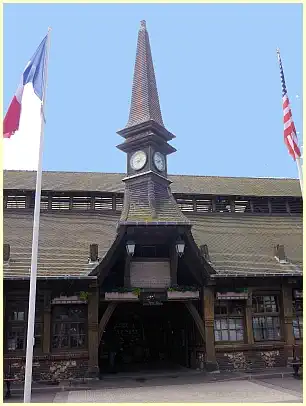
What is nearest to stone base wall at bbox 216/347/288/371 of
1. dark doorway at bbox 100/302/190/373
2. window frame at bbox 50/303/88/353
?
dark doorway at bbox 100/302/190/373

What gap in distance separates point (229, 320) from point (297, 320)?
2.76 m

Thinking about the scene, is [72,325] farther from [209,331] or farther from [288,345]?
[288,345]

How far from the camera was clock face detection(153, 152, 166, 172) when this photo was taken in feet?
55.7

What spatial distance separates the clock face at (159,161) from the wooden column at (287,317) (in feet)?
21.3

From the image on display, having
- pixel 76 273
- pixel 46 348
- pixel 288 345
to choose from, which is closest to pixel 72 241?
pixel 76 273

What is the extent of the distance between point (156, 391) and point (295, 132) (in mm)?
8000

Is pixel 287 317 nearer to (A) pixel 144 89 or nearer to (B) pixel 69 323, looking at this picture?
(B) pixel 69 323

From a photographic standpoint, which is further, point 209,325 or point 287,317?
point 287,317

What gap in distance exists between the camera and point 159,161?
56.5 feet

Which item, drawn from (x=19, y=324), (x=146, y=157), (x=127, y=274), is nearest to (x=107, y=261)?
(x=127, y=274)

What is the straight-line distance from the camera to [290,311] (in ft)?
50.9

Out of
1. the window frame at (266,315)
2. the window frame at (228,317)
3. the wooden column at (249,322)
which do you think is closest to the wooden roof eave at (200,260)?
the window frame at (228,317)

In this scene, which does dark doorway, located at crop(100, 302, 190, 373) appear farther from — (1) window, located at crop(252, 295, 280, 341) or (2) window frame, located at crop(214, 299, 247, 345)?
(1) window, located at crop(252, 295, 280, 341)

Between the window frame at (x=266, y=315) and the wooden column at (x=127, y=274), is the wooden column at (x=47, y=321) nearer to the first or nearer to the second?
the wooden column at (x=127, y=274)
